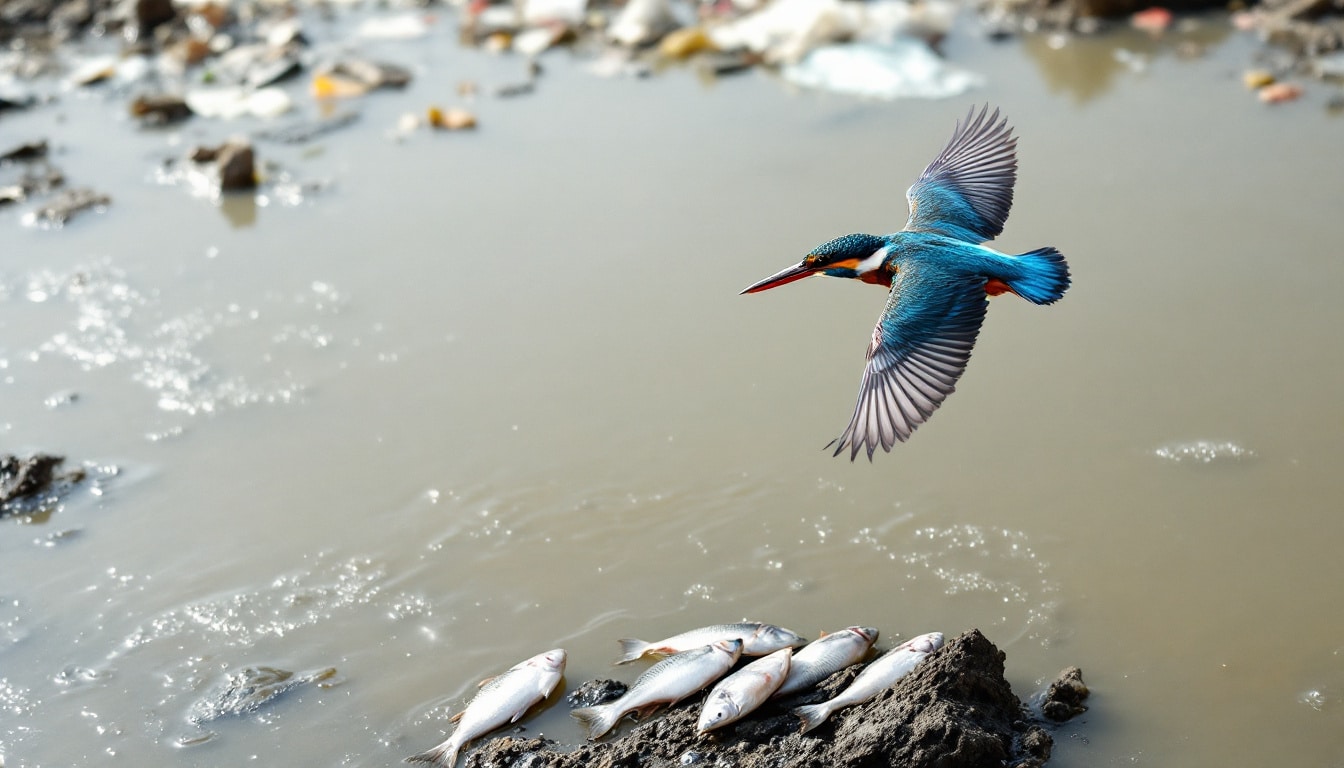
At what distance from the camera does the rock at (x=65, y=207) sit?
7.35m

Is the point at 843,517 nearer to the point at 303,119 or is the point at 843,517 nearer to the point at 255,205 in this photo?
the point at 255,205

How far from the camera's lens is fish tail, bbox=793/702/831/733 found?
3.68 metres

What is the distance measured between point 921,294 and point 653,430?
5.64 ft

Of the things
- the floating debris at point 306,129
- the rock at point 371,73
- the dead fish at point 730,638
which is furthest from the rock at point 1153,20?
the dead fish at point 730,638

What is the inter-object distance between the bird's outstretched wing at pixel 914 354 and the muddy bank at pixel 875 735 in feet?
2.20

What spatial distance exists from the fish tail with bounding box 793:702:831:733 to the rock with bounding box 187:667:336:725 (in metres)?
1.54

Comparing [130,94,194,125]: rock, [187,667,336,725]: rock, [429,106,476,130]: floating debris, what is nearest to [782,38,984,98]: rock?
[429,106,476,130]: floating debris

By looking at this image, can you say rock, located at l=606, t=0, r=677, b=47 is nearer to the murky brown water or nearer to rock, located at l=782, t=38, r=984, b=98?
rock, located at l=782, t=38, r=984, b=98

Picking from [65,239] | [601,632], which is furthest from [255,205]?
[601,632]

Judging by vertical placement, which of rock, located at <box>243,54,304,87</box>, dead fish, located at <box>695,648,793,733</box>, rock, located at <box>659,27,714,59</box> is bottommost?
rock, located at <box>243,54,304,87</box>

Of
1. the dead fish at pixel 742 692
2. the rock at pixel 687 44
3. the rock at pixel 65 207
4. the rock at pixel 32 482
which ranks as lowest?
the rock at pixel 32 482

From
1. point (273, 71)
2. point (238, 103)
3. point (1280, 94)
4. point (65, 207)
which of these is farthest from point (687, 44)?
point (65, 207)

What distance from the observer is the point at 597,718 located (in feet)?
12.6

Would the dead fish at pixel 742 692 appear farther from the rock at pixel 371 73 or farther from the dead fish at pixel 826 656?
the rock at pixel 371 73
